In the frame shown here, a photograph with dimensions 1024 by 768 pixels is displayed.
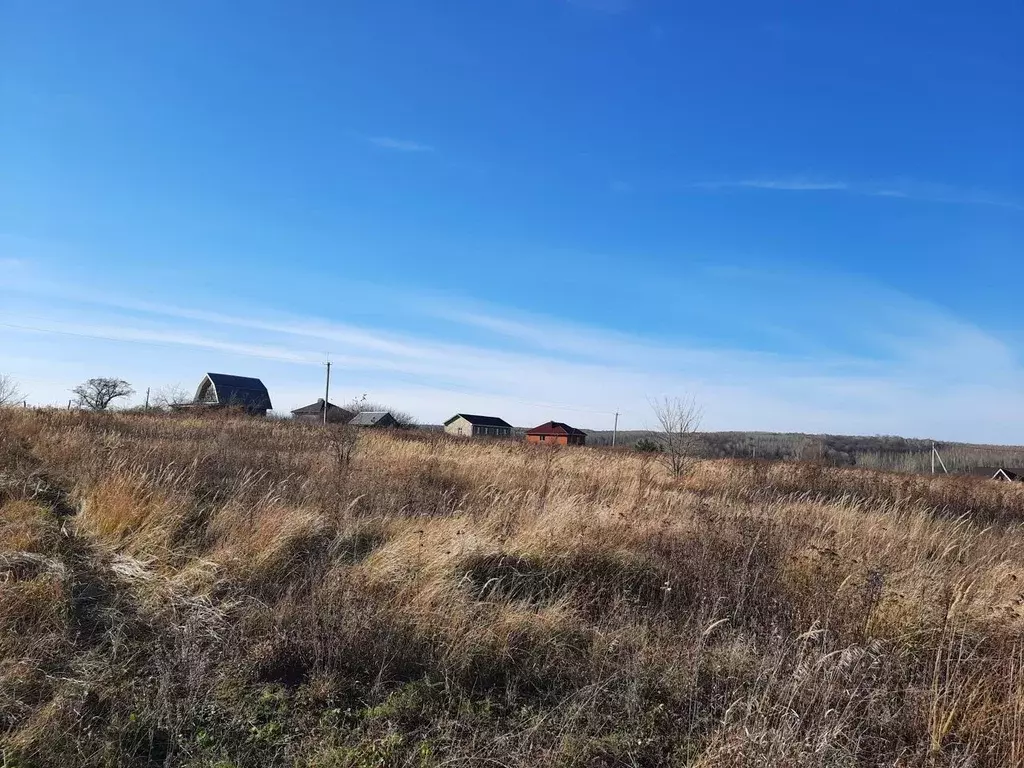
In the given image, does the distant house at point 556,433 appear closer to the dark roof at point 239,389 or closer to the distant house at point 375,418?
the distant house at point 375,418

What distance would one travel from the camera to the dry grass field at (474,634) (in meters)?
2.80

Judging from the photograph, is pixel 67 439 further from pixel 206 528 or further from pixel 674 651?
pixel 674 651

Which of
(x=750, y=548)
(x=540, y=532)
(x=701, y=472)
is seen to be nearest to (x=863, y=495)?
(x=701, y=472)

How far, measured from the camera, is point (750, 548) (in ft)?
17.4

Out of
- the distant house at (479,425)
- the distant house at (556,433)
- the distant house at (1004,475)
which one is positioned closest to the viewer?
the distant house at (1004,475)

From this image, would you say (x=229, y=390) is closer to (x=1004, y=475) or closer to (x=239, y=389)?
(x=239, y=389)

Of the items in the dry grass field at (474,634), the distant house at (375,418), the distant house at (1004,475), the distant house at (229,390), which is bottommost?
the distant house at (1004,475)

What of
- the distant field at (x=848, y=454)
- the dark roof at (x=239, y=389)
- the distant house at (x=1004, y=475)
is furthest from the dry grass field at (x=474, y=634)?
the dark roof at (x=239, y=389)

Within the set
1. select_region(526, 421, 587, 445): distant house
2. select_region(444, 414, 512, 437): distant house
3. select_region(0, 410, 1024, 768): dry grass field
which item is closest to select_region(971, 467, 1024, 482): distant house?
select_region(0, 410, 1024, 768): dry grass field

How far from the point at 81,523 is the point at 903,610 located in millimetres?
6675

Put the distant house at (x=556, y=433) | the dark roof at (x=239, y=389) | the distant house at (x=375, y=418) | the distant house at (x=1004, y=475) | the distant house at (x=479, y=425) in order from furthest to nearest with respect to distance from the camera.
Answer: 1. the distant house at (x=479, y=425)
2. the distant house at (x=556, y=433)
3. the distant house at (x=375, y=418)
4. the dark roof at (x=239, y=389)
5. the distant house at (x=1004, y=475)

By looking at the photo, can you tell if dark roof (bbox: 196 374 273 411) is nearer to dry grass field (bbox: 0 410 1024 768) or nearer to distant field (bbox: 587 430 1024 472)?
distant field (bbox: 587 430 1024 472)

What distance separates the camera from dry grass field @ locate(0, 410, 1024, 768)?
280cm

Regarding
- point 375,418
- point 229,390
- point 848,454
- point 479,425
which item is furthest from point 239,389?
point 848,454
